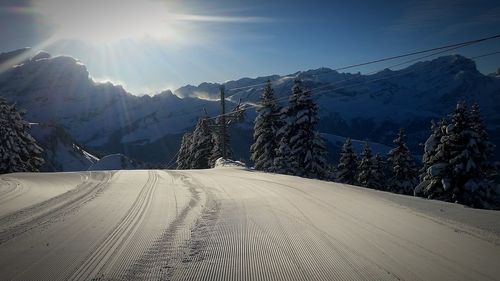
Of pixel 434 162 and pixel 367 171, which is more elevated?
pixel 434 162

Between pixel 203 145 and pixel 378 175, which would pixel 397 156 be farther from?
pixel 203 145

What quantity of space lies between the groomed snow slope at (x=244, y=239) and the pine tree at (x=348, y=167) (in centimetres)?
2958

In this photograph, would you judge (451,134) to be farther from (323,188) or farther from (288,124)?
(323,188)

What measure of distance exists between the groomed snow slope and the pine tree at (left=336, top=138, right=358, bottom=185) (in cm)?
2958

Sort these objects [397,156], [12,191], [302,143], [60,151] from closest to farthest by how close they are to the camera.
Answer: [12,191]
[302,143]
[397,156]
[60,151]

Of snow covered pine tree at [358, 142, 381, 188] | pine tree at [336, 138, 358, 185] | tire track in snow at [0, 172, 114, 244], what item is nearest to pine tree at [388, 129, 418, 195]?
snow covered pine tree at [358, 142, 381, 188]

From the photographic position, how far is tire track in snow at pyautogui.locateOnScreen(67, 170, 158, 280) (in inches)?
175

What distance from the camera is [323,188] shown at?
11.4 m

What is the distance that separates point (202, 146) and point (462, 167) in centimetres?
2822

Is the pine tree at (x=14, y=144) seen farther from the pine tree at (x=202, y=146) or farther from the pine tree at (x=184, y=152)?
the pine tree at (x=184, y=152)

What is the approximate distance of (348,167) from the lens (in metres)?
38.8

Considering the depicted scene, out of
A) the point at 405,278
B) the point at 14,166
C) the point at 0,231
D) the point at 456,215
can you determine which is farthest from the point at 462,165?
the point at 14,166

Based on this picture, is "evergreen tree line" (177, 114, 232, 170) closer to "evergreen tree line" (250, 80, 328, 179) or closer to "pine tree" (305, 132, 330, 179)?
"evergreen tree line" (250, 80, 328, 179)

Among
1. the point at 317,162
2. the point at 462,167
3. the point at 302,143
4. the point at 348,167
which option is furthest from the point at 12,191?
the point at 348,167
